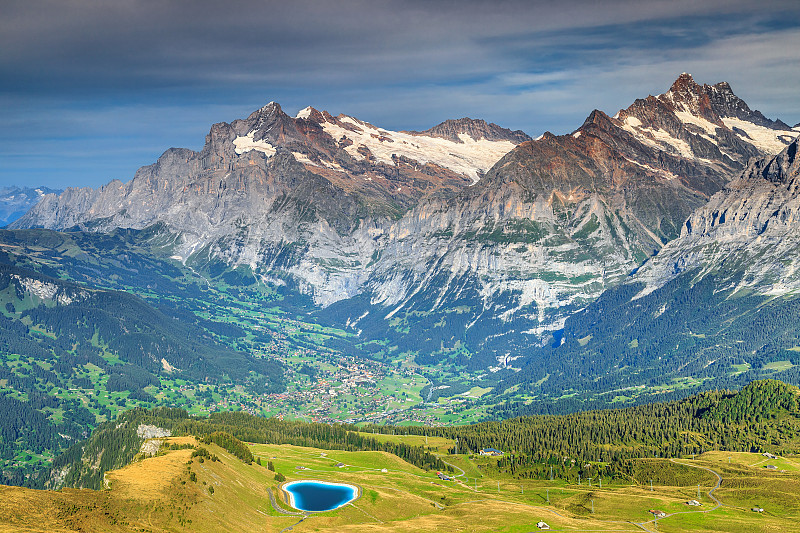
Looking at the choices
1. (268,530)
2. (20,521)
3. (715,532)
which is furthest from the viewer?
(715,532)

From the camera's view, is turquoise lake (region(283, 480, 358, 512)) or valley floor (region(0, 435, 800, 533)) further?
turquoise lake (region(283, 480, 358, 512))

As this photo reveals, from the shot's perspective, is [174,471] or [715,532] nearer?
[174,471]

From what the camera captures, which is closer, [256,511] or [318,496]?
[256,511]

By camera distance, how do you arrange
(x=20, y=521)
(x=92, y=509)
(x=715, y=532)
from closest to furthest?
(x=20, y=521), (x=92, y=509), (x=715, y=532)

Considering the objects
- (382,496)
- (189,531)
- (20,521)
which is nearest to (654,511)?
(382,496)

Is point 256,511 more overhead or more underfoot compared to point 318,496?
more underfoot

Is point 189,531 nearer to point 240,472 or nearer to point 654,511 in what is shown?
point 240,472

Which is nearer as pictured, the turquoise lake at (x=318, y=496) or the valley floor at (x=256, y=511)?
the valley floor at (x=256, y=511)

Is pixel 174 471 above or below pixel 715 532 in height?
above
